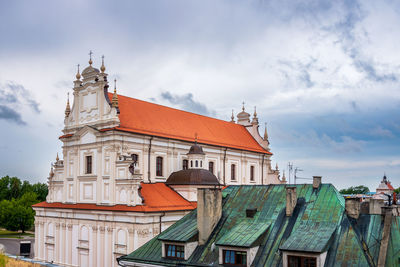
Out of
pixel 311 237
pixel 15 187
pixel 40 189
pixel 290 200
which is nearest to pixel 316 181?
pixel 290 200

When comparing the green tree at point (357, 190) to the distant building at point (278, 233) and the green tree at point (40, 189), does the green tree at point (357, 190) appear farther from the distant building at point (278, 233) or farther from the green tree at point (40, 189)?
the distant building at point (278, 233)

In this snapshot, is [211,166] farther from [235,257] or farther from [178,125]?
[235,257]

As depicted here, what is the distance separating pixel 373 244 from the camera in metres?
21.0

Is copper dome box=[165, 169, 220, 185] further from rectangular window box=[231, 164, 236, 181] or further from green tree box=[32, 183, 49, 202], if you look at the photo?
green tree box=[32, 183, 49, 202]

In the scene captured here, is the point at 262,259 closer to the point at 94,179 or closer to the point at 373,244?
the point at 373,244

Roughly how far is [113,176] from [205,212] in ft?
53.2

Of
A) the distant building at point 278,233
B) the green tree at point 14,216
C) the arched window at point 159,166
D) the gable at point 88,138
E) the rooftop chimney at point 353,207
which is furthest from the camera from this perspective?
the green tree at point 14,216

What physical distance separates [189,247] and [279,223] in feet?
16.5

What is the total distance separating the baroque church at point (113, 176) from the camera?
37625 millimetres

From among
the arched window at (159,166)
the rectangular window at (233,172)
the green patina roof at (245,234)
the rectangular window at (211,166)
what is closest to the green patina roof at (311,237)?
the green patina roof at (245,234)

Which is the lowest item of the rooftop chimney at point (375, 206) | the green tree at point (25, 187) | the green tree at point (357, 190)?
the green tree at point (357, 190)

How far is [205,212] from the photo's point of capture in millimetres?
25031

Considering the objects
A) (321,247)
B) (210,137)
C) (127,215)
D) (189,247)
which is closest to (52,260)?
(127,215)

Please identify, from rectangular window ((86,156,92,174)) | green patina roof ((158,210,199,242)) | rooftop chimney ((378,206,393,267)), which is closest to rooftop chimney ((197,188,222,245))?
green patina roof ((158,210,199,242))
